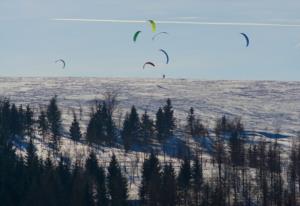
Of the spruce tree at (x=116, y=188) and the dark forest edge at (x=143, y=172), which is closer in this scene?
the dark forest edge at (x=143, y=172)

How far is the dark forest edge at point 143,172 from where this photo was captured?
76.2m

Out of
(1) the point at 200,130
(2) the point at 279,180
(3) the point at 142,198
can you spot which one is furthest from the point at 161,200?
(1) the point at 200,130

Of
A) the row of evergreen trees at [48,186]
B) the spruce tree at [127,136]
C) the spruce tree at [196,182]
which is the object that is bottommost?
the row of evergreen trees at [48,186]

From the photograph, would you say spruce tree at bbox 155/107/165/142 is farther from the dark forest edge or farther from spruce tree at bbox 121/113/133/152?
spruce tree at bbox 121/113/133/152

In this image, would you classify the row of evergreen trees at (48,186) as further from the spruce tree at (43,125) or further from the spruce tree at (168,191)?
the spruce tree at (43,125)

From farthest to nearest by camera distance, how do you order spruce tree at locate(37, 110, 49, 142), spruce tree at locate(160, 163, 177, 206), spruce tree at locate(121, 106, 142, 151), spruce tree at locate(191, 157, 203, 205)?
spruce tree at locate(121, 106, 142, 151) → spruce tree at locate(37, 110, 49, 142) → spruce tree at locate(191, 157, 203, 205) → spruce tree at locate(160, 163, 177, 206)

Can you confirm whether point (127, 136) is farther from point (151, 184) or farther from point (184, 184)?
point (151, 184)

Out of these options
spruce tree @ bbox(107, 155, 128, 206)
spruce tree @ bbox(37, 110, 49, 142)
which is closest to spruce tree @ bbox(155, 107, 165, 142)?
spruce tree @ bbox(37, 110, 49, 142)

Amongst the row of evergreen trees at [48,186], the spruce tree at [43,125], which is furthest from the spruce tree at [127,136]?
the row of evergreen trees at [48,186]

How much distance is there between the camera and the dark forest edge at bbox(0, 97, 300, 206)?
76250 millimetres

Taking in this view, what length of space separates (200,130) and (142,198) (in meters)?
64.1

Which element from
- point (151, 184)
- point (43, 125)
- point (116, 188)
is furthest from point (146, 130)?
point (116, 188)

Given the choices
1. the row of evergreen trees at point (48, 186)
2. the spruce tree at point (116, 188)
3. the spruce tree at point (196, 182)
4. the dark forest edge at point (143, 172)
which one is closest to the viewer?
the row of evergreen trees at point (48, 186)

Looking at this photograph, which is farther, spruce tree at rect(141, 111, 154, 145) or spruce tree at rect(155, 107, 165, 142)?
spruce tree at rect(155, 107, 165, 142)
